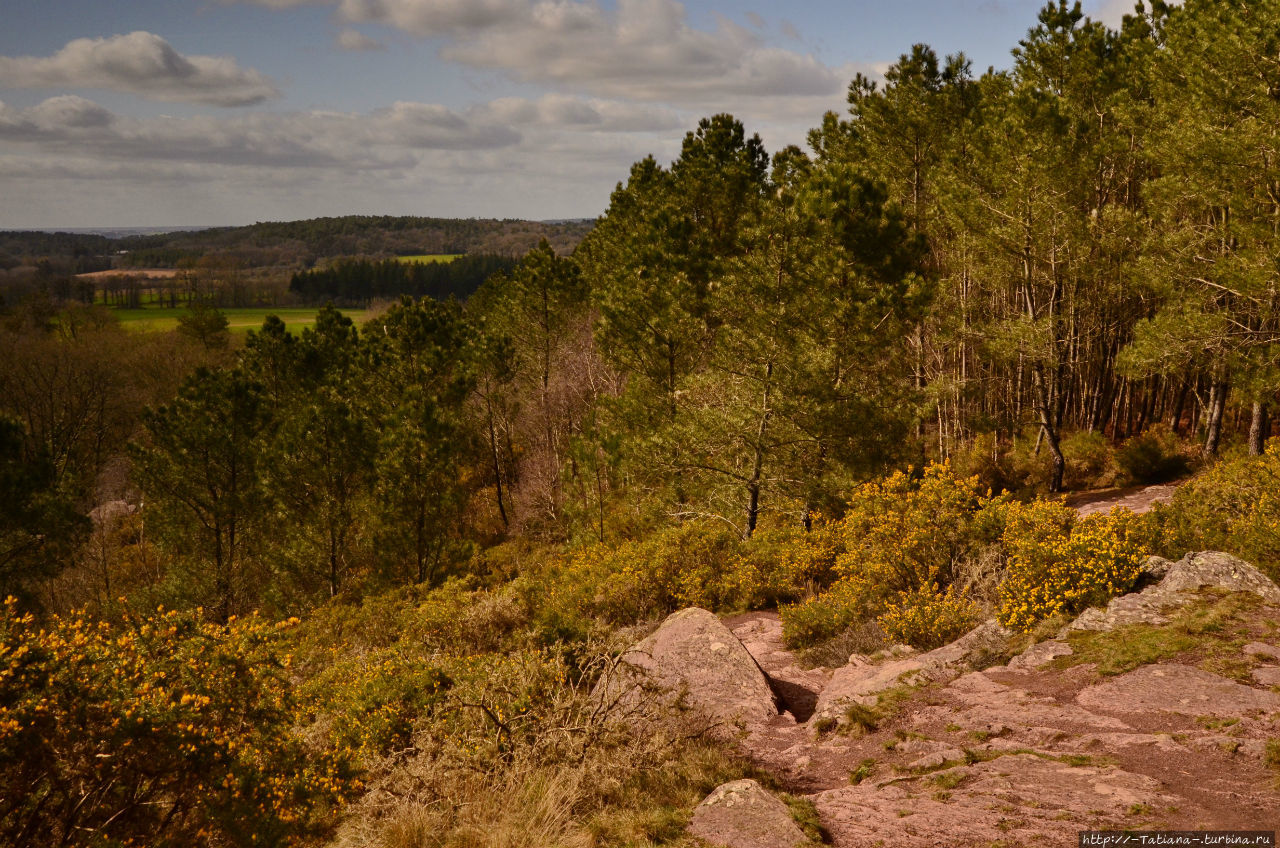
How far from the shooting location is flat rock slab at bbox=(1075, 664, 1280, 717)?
6086mm

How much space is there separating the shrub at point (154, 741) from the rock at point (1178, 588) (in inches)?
326

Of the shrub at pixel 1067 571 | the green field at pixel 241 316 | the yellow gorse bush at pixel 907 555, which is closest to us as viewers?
the shrub at pixel 1067 571

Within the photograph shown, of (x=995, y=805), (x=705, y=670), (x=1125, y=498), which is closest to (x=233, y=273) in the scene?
(x=1125, y=498)

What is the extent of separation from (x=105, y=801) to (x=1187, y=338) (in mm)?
18744

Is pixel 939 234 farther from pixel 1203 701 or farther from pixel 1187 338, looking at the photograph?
pixel 1203 701

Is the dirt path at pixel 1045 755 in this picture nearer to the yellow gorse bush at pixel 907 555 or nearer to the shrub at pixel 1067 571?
the shrub at pixel 1067 571

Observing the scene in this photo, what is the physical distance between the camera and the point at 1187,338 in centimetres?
1488

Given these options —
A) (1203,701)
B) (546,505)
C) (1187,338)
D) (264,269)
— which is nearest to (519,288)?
(546,505)

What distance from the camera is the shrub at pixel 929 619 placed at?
960 centimetres

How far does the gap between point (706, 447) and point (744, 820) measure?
430 inches

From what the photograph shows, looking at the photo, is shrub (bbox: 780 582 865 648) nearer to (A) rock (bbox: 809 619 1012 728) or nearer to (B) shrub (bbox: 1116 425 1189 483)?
(A) rock (bbox: 809 619 1012 728)

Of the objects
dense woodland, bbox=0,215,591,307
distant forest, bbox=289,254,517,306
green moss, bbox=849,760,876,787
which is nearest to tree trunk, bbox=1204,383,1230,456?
green moss, bbox=849,760,876,787

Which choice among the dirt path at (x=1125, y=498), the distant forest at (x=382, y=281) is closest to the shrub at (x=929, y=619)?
the dirt path at (x=1125, y=498)

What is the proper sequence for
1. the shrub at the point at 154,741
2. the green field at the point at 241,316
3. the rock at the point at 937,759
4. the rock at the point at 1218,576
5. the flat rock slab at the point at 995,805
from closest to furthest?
1. the flat rock slab at the point at 995,805
2. the shrub at the point at 154,741
3. the rock at the point at 937,759
4. the rock at the point at 1218,576
5. the green field at the point at 241,316
